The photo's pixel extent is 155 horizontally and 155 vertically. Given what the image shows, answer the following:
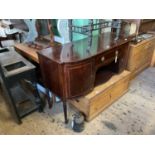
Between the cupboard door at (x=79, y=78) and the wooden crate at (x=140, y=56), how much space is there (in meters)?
1.09

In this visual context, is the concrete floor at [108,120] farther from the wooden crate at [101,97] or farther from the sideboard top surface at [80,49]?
the sideboard top surface at [80,49]

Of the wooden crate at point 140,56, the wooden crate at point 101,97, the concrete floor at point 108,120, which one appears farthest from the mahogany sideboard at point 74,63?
the wooden crate at point 140,56

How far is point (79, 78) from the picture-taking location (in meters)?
1.52

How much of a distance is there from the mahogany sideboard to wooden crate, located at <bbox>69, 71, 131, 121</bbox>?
0.13 metres

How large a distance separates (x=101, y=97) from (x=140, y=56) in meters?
1.22

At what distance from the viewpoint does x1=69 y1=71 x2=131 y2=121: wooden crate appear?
1778mm

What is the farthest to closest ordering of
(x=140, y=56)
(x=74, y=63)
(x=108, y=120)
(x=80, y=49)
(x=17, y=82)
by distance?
(x=140, y=56)
(x=108, y=120)
(x=17, y=82)
(x=80, y=49)
(x=74, y=63)

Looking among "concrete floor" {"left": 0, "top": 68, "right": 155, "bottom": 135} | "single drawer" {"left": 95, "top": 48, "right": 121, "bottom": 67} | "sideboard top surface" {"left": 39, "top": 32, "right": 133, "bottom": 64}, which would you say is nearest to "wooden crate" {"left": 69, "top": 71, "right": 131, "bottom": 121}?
"concrete floor" {"left": 0, "top": 68, "right": 155, "bottom": 135}

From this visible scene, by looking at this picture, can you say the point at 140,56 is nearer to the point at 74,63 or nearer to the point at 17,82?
the point at 74,63

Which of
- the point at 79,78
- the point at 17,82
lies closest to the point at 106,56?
the point at 79,78

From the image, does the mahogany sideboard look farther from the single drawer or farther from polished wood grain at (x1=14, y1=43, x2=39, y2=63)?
polished wood grain at (x1=14, y1=43, x2=39, y2=63)

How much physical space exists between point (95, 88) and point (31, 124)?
88 cm
